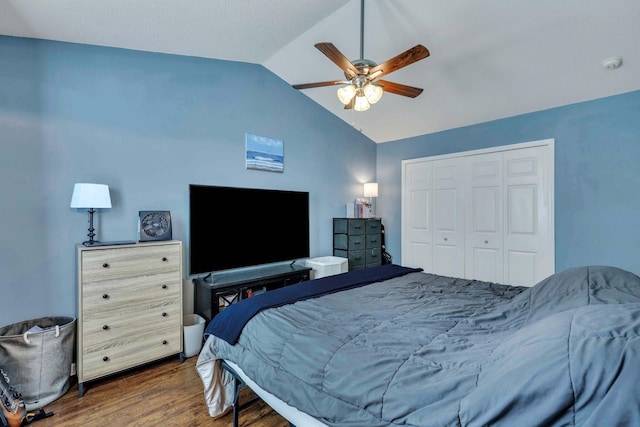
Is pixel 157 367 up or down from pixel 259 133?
down

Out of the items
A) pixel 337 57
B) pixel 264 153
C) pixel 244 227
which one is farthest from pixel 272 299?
pixel 264 153

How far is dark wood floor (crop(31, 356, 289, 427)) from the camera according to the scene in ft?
5.92

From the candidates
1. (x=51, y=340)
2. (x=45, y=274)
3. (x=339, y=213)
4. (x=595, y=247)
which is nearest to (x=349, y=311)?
(x=51, y=340)

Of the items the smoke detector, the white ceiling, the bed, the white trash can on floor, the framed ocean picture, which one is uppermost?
the white ceiling

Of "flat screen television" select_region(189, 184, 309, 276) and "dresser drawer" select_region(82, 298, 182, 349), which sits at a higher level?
"flat screen television" select_region(189, 184, 309, 276)

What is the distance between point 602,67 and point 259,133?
342 cm

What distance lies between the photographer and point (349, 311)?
64.8 inches

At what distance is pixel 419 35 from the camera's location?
105 inches

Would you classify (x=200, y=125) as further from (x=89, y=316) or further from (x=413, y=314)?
(x=413, y=314)

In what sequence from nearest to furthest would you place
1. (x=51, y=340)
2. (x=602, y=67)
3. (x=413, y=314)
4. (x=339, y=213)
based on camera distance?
(x=413, y=314) < (x=51, y=340) < (x=602, y=67) < (x=339, y=213)

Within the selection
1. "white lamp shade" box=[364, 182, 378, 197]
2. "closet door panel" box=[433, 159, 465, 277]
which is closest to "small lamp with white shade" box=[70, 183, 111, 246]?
"white lamp shade" box=[364, 182, 378, 197]

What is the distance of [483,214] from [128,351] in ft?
13.4

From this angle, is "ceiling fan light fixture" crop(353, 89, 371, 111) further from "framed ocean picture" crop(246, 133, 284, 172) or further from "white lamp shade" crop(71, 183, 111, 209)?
"white lamp shade" crop(71, 183, 111, 209)

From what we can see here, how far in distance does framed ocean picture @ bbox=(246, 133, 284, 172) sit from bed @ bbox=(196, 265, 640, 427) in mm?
1812
